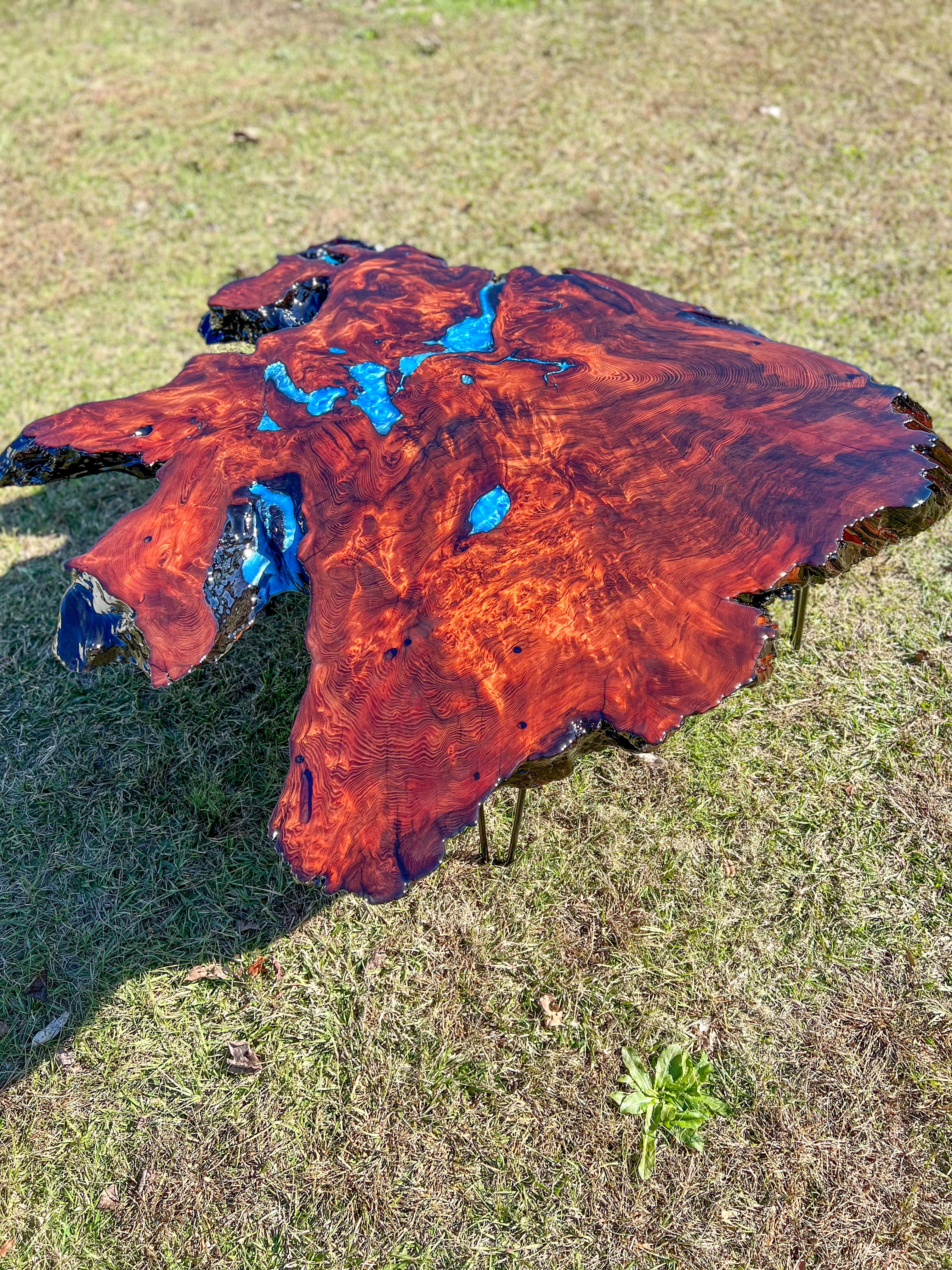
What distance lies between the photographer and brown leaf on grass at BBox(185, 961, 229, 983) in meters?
2.72

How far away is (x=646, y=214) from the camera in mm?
5648

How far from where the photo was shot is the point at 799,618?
336 centimetres

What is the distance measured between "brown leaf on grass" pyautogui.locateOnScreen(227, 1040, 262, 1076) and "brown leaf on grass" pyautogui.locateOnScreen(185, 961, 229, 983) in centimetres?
22

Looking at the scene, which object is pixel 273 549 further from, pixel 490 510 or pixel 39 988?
pixel 39 988

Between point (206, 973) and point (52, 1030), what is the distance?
1.48 ft

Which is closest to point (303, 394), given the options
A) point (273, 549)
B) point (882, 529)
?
point (273, 549)

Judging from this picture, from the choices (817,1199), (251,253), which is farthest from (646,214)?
(817,1199)

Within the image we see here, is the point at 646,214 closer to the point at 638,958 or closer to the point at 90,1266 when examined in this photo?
the point at 638,958

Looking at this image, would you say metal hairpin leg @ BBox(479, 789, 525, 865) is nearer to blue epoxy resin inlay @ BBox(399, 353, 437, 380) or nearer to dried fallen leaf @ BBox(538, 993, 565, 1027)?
dried fallen leaf @ BBox(538, 993, 565, 1027)

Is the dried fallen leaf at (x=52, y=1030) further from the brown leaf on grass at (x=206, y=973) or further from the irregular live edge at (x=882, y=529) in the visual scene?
the irregular live edge at (x=882, y=529)

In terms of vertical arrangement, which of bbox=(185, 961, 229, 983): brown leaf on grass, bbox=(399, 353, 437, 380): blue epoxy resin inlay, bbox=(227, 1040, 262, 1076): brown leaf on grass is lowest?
bbox=(227, 1040, 262, 1076): brown leaf on grass

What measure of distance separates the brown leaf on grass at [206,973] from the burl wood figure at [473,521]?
0.99 meters

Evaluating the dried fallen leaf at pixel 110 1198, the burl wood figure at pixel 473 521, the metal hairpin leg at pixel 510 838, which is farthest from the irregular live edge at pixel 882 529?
the dried fallen leaf at pixel 110 1198

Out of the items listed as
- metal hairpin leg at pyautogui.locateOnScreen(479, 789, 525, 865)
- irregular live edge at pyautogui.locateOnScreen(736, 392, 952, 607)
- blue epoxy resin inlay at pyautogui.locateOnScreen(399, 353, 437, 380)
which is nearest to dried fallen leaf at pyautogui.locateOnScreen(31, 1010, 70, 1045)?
metal hairpin leg at pyautogui.locateOnScreen(479, 789, 525, 865)
